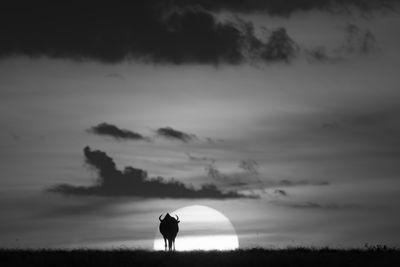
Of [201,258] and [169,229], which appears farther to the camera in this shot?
[169,229]

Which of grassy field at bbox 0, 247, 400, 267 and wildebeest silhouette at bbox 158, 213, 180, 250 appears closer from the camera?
grassy field at bbox 0, 247, 400, 267

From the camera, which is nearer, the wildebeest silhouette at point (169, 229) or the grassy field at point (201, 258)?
the grassy field at point (201, 258)

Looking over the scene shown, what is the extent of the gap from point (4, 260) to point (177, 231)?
52.4 ft

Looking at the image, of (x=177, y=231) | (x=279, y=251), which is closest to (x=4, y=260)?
(x=279, y=251)

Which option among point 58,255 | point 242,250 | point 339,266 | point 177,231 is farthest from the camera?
point 177,231

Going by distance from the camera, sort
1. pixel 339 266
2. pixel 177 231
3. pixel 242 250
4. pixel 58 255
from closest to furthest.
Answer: pixel 339 266
pixel 58 255
pixel 242 250
pixel 177 231

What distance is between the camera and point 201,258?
121ft

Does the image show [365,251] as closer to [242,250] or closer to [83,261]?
[242,250]

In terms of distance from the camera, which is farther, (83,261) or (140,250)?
(140,250)

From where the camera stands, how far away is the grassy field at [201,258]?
3578 cm

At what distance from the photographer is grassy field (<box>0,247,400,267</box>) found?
1409 inches

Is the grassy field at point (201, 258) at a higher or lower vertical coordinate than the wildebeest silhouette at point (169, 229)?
lower

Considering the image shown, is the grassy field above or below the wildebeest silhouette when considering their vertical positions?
below

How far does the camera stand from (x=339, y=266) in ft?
116
